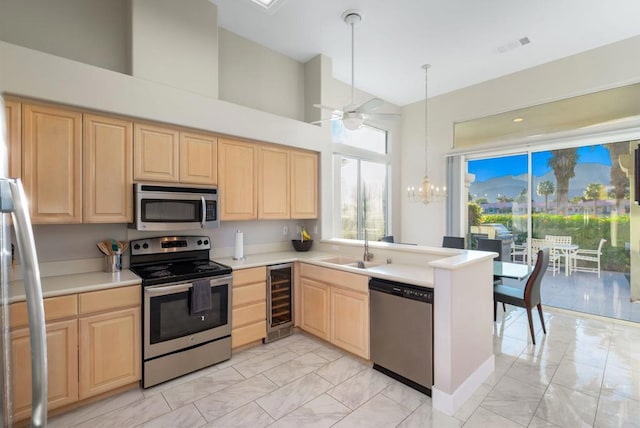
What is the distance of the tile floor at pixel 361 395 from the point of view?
7.04 feet

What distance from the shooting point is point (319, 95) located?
4.31m

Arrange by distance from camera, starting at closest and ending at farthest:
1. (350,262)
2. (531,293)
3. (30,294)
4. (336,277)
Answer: (30,294) → (336,277) → (531,293) → (350,262)

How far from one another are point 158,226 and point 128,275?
0.50m

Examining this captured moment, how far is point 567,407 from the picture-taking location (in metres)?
2.26

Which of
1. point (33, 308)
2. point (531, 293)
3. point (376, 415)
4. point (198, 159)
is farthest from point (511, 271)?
point (33, 308)

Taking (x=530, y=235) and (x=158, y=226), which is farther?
(x=530, y=235)

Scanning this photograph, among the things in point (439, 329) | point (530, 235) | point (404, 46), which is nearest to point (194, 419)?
point (439, 329)

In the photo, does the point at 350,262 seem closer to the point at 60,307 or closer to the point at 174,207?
the point at 174,207

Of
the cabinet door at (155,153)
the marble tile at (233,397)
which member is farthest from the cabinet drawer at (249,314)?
the cabinet door at (155,153)

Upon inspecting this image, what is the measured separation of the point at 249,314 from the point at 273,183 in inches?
63.8

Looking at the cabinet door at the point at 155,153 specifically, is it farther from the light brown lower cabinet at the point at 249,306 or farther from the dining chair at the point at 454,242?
the dining chair at the point at 454,242

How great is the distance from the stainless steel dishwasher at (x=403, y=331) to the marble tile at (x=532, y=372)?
0.98 metres

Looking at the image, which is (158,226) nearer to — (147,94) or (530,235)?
(147,94)

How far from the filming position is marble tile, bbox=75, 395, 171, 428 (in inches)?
83.4
